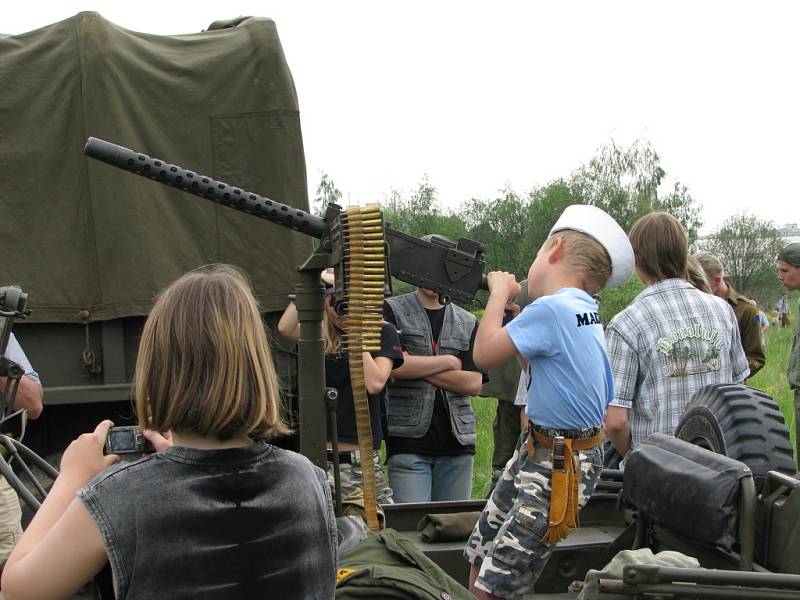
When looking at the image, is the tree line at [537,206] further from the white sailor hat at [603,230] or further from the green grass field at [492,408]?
the white sailor hat at [603,230]

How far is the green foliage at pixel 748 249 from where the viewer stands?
49.3 m

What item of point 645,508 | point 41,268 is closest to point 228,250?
point 41,268

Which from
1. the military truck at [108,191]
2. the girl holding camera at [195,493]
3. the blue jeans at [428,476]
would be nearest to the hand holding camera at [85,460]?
the girl holding camera at [195,493]

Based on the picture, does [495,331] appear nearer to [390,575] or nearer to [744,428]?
[744,428]

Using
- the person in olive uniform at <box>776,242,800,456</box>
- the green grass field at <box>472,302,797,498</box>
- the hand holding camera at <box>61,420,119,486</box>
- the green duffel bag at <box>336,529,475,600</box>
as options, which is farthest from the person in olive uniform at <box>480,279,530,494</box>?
the hand holding camera at <box>61,420,119,486</box>

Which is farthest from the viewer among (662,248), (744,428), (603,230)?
(662,248)

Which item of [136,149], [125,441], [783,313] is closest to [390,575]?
[125,441]

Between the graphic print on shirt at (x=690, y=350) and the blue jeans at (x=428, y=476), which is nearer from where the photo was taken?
the graphic print on shirt at (x=690, y=350)

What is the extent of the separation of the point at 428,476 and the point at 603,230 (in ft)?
7.40

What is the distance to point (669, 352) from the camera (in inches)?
146

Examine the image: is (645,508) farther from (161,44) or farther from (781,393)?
(781,393)

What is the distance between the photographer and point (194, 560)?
5.32 ft

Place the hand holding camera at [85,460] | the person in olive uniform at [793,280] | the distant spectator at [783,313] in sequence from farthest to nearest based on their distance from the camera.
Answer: the distant spectator at [783,313]
the person in olive uniform at [793,280]
the hand holding camera at [85,460]

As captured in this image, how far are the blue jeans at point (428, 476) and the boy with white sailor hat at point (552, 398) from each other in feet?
6.14
